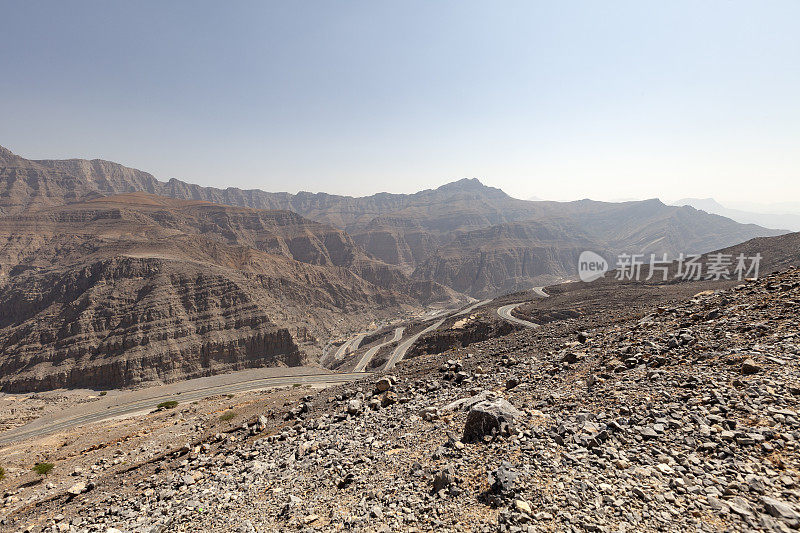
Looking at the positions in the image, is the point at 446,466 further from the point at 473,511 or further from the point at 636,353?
the point at 636,353

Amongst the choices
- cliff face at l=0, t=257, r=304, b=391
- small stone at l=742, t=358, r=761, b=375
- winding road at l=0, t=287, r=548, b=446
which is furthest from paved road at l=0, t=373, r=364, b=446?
small stone at l=742, t=358, r=761, b=375

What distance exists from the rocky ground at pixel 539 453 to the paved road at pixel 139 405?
2677 centimetres

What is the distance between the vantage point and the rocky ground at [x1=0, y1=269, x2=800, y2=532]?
5641 mm

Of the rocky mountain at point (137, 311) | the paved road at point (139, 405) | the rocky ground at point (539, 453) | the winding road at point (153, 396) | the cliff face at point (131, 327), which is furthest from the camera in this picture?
the rocky mountain at point (137, 311)

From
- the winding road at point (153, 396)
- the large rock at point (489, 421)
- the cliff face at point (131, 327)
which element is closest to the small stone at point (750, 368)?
the large rock at point (489, 421)

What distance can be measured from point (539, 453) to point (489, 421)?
1.85m

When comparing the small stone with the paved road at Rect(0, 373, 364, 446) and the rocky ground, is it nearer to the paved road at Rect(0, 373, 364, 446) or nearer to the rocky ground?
A: the rocky ground

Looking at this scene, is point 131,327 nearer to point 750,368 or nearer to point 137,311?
point 137,311

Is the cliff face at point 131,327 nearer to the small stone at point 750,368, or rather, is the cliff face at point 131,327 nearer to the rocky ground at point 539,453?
the rocky ground at point 539,453

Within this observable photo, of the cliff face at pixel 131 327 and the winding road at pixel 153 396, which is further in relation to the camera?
the cliff face at pixel 131 327

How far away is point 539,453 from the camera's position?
753cm

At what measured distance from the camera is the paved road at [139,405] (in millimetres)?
35156

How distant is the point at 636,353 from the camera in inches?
486

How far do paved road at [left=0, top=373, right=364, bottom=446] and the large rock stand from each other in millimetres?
35646
